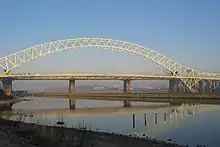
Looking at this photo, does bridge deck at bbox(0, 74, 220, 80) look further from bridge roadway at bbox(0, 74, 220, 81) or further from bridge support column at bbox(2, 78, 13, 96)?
bridge support column at bbox(2, 78, 13, 96)

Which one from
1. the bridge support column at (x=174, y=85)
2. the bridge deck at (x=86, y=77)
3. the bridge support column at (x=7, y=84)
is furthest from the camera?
the bridge support column at (x=174, y=85)

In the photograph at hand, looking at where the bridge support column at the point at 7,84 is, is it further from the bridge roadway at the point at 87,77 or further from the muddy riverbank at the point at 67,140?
the muddy riverbank at the point at 67,140

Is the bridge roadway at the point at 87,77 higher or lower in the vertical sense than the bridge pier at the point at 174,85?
higher

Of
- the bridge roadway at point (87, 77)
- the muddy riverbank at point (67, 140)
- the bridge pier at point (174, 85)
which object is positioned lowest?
the muddy riverbank at point (67, 140)

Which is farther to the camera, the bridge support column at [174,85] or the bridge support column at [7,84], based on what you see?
the bridge support column at [174,85]

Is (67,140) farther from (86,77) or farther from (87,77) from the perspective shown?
(86,77)

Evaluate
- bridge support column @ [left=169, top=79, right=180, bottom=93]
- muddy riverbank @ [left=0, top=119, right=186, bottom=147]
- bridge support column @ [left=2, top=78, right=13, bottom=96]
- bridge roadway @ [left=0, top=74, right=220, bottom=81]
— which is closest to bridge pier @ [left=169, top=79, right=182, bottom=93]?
bridge support column @ [left=169, top=79, right=180, bottom=93]

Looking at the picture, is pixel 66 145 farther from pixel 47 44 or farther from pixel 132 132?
pixel 47 44

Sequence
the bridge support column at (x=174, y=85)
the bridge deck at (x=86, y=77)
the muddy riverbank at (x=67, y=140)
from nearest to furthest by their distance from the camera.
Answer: the muddy riverbank at (x=67, y=140) < the bridge deck at (x=86, y=77) < the bridge support column at (x=174, y=85)

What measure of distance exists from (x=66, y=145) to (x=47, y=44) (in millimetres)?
75464

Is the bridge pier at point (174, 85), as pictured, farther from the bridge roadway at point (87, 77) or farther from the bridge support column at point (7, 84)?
the bridge support column at point (7, 84)

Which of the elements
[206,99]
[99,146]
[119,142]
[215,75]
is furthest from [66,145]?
[215,75]

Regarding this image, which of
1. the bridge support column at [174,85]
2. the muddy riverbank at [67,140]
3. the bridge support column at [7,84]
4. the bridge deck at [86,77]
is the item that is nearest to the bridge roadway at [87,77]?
the bridge deck at [86,77]

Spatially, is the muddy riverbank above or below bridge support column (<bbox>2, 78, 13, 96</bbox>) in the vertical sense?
below
